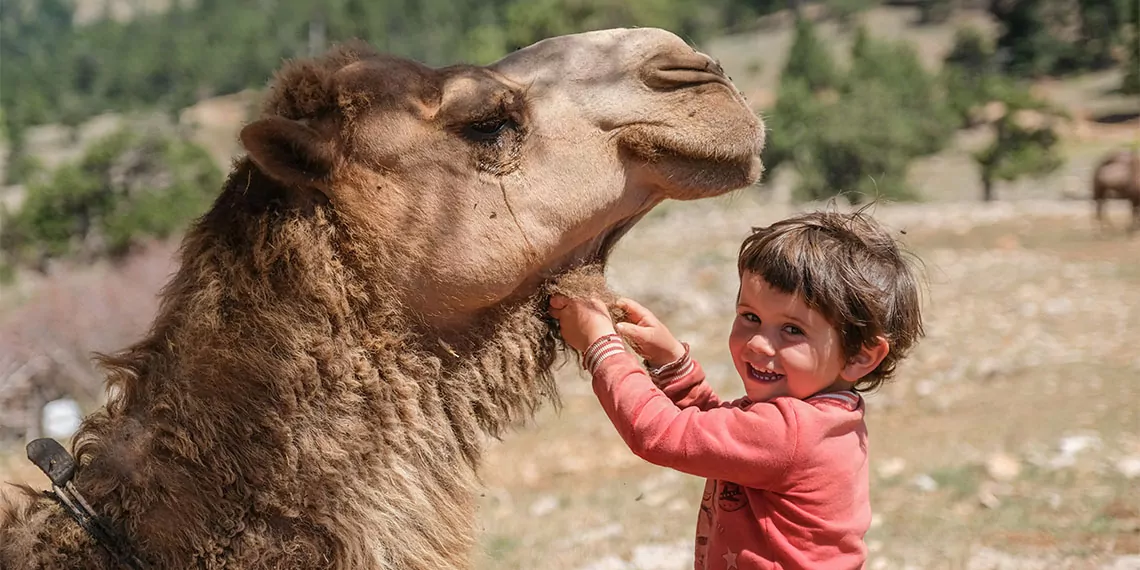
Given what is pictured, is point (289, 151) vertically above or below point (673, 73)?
above

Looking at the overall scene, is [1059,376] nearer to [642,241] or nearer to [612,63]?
[612,63]

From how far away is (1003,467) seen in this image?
19.9 ft

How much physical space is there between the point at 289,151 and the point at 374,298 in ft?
1.30

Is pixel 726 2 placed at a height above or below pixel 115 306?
below

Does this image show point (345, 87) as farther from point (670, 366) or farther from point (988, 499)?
point (988, 499)

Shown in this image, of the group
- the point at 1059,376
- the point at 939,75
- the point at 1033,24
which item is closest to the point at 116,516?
the point at 1059,376

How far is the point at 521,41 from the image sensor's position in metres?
42.8

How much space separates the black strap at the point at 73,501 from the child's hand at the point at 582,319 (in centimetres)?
112

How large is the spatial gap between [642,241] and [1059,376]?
13823 millimetres

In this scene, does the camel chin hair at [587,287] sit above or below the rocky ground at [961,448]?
above

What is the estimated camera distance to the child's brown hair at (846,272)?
2.71 metres

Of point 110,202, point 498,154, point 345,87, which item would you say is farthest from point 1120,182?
point 110,202

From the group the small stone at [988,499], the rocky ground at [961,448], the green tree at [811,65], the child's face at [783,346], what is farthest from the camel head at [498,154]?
the green tree at [811,65]

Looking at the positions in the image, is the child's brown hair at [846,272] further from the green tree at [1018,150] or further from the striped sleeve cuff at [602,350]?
the green tree at [1018,150]
